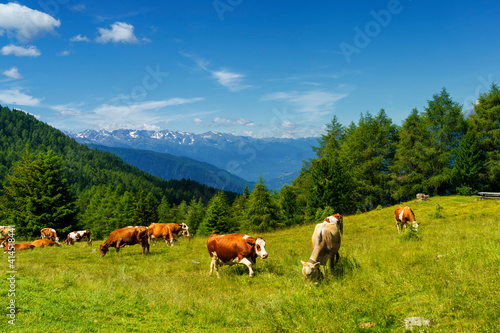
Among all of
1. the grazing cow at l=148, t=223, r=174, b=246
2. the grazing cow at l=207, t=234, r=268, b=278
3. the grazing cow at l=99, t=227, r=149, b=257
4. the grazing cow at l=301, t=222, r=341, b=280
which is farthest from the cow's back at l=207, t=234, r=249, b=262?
the grazing cow at l=148, t=223, r=174, b=246

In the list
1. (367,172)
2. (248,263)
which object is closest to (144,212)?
(367,172)

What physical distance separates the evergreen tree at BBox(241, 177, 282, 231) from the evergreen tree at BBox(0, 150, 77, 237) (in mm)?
27685

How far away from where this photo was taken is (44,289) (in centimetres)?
824

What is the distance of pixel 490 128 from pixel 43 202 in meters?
67.9

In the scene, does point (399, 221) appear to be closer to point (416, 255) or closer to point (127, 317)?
point (416, 255)

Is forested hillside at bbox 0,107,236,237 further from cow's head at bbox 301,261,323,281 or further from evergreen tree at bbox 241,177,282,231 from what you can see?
cow's head at bbox 301,261,323,281

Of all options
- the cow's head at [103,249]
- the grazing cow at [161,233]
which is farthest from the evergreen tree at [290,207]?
the cow's head at [103,249]

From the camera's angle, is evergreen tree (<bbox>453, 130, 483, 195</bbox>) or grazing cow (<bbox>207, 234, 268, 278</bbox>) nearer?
grazing cow (<bbox>207, 234, 268, 278</bbox>)

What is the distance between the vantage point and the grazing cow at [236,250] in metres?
11.0

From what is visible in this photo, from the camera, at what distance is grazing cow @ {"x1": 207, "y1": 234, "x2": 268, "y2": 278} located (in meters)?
11.0

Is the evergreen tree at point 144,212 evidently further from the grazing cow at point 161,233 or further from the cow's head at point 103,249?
the cow's head at point 103,249

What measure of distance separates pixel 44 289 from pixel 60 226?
115 feet

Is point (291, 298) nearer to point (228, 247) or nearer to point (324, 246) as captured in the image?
point (324, 246)

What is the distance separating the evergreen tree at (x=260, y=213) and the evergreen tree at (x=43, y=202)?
27.7m
